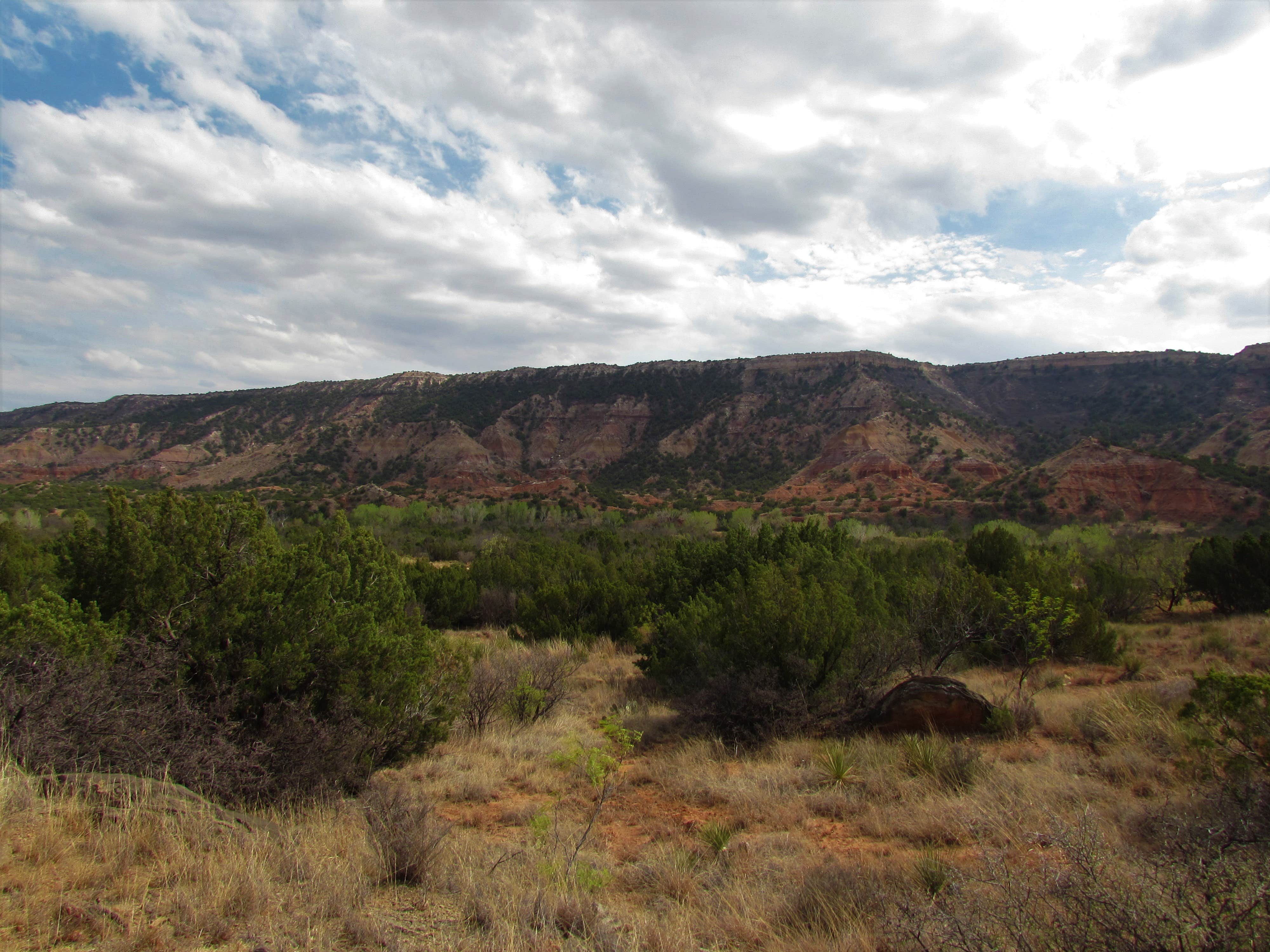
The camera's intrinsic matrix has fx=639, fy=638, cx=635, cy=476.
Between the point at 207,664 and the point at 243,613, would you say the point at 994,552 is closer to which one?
the point at 243,613

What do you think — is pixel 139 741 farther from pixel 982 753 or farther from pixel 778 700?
pixel 982 753

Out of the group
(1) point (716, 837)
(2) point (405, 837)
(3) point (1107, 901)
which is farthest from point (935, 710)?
(2) point (405, 837)

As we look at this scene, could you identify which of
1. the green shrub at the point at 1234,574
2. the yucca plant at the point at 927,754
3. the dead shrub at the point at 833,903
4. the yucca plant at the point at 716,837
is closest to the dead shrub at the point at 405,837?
the yucca plant at the point at 716,837

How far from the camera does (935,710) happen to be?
8.34 metres

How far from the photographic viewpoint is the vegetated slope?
6159 centimetres

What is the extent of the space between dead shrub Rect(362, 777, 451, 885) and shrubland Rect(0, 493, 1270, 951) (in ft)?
0.07

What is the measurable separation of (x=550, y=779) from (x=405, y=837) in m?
3.45

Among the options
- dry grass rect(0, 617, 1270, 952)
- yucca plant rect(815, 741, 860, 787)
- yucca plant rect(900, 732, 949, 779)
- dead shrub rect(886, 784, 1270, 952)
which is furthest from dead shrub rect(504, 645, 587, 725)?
dead shrub rect(886, 784, 1270, 952)

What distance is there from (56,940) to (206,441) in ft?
325

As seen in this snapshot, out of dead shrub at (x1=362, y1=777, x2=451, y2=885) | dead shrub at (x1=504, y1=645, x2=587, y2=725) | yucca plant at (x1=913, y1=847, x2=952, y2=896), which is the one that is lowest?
dead shrub at (x1=504, y1=645, x2=587, y2=725)

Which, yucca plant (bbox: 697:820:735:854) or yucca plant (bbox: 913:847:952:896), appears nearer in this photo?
yucca plant (bbox: 913:847:952:896)

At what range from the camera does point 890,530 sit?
157 feet

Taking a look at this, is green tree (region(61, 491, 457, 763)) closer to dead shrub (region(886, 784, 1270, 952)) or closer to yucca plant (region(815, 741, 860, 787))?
yucca plant (region(815, 741, 860, 787))

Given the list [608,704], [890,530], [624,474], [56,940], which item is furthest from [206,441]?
[56,940]
